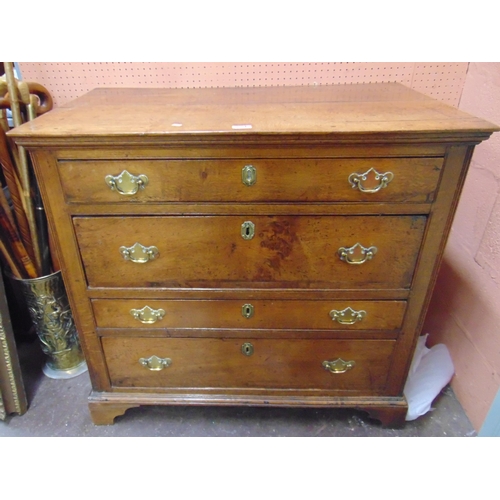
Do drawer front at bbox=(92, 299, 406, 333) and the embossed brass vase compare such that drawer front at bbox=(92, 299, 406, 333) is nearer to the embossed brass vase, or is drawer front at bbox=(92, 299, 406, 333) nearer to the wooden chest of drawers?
the wooden chest of drawers

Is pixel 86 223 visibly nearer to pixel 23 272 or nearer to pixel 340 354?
pixel 23 272

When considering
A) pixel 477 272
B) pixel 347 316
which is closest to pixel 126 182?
pixel 347 316

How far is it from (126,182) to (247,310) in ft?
1.70

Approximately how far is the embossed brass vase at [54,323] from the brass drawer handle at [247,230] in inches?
31.6

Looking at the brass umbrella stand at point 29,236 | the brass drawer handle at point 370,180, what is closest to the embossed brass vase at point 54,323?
the brass umbrella stand at point 29,236

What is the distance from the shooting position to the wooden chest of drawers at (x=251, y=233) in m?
0.96

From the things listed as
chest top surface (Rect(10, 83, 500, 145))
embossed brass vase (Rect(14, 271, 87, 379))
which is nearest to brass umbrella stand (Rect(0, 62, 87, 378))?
→ embossed brass vase (Rect(14, 271, 87, 379))

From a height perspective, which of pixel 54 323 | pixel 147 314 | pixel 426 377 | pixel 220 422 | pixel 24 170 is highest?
pixel 24 170

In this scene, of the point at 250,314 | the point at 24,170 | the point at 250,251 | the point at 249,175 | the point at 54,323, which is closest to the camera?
the point at 249,175

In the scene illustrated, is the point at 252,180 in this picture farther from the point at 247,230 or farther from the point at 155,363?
the point at 155,363

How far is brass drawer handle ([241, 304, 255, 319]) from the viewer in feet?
3.90

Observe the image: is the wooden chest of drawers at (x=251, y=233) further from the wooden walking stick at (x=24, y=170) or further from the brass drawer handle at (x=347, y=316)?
the wooden walking stick at (x=24, y=170)

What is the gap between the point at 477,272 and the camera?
1.40m
